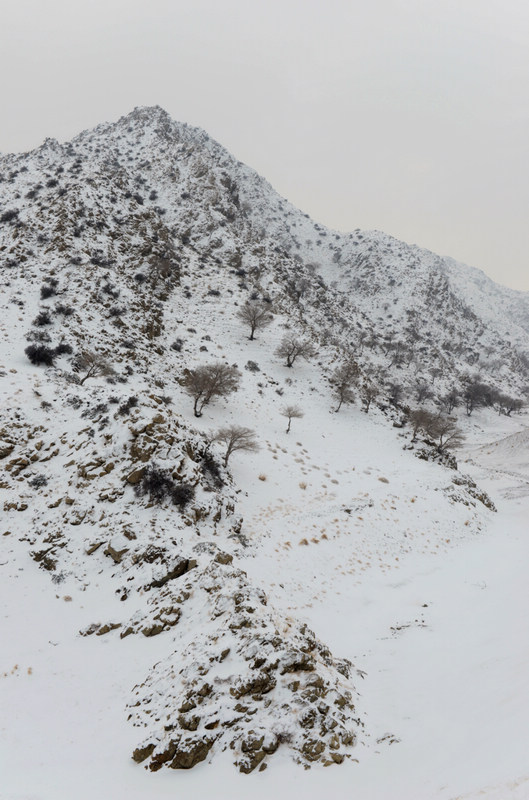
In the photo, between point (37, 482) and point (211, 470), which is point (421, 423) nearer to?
point (211, 470)

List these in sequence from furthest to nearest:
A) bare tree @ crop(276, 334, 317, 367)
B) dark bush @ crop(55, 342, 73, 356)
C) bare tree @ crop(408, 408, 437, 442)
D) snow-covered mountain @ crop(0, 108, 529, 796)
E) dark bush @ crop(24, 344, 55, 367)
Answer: bare tree @ crop(276, 334, 317, 367) < bare tree @ crop(408, 408, 437, 442) < dark bush @ crop(55, 342, 73, 356) < dark bush @ crop(24, 344, 55, 367) < snow-covered mountain @ crop(0, 108, 529, 796)

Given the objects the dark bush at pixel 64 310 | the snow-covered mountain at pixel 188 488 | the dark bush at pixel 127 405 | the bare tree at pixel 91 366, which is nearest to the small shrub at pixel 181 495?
the snow-covered mountain at pixel 188 488

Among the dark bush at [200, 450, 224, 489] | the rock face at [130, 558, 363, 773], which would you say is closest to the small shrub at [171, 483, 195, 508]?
the dark bush at [200, 450, 224, 489]

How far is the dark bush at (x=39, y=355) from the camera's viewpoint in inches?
1095

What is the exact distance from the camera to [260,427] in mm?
33688

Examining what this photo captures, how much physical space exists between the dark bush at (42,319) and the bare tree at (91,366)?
554cm

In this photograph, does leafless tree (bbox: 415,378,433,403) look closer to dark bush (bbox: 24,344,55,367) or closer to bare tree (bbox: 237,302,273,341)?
bare tree (bbox: 237,302,273,341)

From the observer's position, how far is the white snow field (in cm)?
599

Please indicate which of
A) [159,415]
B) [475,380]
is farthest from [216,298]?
[475,380]

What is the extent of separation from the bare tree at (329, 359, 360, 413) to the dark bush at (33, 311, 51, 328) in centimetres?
3375

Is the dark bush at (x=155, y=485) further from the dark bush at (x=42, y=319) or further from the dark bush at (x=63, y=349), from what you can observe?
the dark bush at (x=42, y=319)

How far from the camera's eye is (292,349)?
46.8 metres

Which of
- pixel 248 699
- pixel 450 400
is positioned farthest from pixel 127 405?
pixel 450 400

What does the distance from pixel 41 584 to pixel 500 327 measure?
644ft
